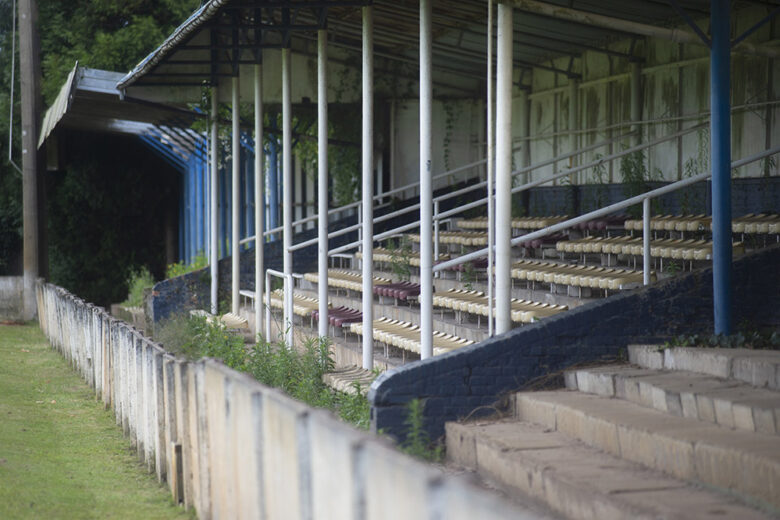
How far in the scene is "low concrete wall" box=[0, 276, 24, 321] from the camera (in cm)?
2245

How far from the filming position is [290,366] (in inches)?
426

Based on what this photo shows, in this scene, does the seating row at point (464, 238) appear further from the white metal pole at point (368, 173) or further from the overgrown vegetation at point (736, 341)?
the overgrown vegetation at point (736, 341)

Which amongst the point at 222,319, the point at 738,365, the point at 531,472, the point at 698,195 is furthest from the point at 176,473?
the point at 222,319

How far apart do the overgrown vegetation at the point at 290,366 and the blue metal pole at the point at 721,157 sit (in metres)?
2.84

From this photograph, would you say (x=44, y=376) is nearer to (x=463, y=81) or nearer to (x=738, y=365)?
(x=463, y=81)

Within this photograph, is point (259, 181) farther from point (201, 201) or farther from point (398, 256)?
point (201, 201)

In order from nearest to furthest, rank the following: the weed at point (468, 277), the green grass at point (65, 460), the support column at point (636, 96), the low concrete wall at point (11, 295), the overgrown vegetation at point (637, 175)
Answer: the green grass at point (65, 460) → the weed at point (468, 277) → the overgrown vegetation at point (637, 175) → the support column at point (636, 96) → the low concrete wall at point (11, 295)

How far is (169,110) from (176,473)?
11066mm

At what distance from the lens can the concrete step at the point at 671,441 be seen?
534cm

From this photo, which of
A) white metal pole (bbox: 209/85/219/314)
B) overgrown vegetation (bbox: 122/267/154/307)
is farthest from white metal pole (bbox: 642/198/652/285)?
overgrown vegetation (bbox: 122/267/154/307)

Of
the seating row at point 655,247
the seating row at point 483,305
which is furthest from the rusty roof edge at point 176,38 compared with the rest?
the seating row at point 655,247

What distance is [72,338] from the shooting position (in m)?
14.6

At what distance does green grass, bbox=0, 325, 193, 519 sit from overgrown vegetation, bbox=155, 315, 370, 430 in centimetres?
128

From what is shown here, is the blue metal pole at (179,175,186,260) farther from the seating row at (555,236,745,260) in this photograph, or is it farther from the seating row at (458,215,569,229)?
the seating row at (555,236,745,260)
